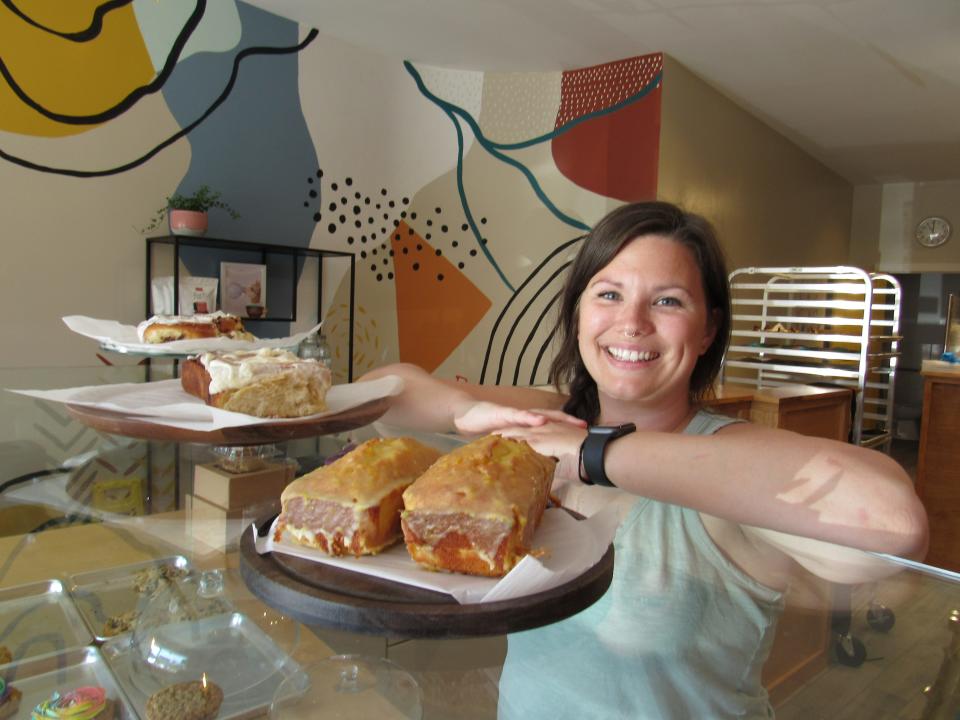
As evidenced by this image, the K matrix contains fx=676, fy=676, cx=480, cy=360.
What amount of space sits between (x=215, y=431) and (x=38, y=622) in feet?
0.85

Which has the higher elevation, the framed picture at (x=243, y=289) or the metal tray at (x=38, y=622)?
the framed picture at (x=243, y=289)

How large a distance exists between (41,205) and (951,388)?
15.9ft

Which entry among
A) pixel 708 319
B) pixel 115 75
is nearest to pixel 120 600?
pixel 708 319

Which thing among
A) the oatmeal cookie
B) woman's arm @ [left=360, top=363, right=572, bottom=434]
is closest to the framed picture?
woman's arm @ [left=360, top=363, right=572, bottom=434]

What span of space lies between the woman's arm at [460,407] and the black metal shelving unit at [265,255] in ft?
7.69

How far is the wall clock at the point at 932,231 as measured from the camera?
7.93m

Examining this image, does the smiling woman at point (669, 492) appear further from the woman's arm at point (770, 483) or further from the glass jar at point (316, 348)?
the glass jar at point (316, 348)

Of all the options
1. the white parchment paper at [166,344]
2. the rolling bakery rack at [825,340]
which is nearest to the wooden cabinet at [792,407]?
the rolling bakery rack at [825,340]

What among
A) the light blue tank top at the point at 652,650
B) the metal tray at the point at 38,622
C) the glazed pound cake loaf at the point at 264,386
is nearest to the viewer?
the light blue tank top at the point at 652,650

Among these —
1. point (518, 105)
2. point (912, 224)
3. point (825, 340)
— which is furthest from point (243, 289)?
point (912, 224)

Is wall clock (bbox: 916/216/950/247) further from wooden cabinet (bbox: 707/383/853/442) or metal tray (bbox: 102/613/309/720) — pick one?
metal tray (bbox: 102/613/309/720)

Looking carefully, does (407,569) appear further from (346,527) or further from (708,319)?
(708,319)

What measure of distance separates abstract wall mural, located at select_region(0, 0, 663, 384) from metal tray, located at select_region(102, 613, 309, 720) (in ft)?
10.9

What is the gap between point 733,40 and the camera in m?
4.35
